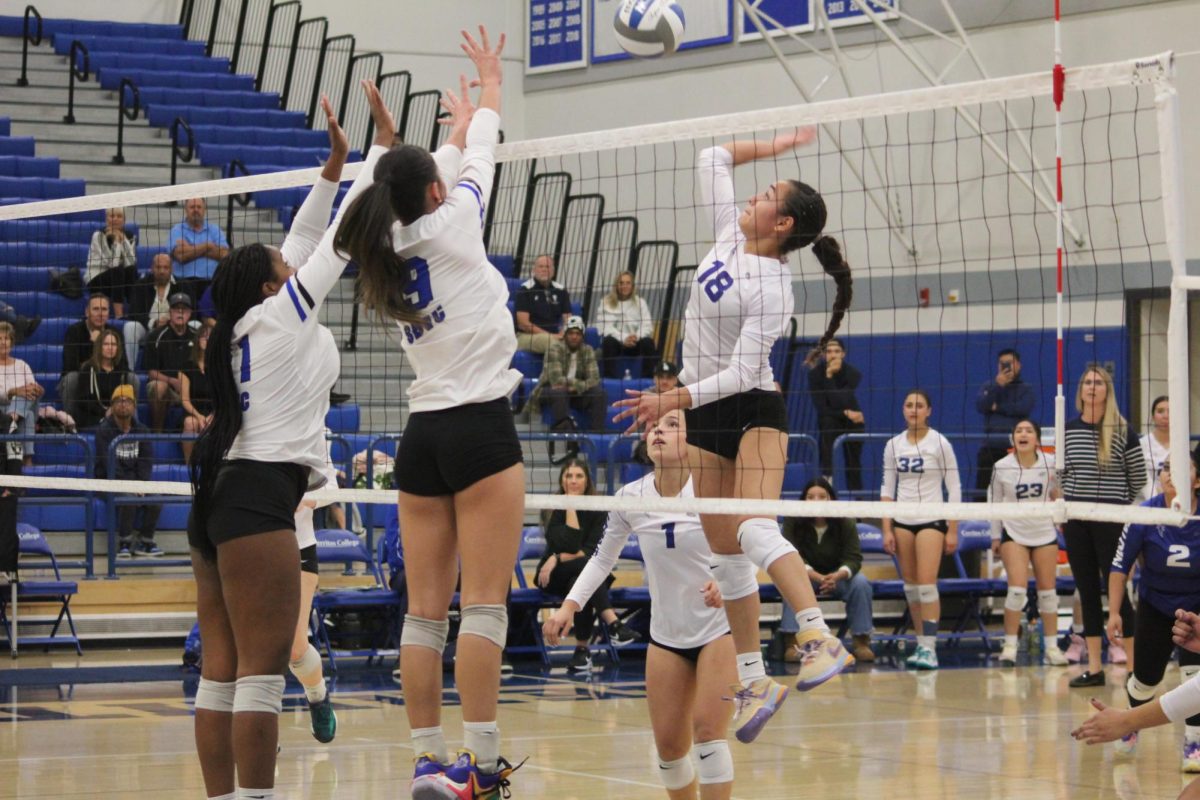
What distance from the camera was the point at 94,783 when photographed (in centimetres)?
669

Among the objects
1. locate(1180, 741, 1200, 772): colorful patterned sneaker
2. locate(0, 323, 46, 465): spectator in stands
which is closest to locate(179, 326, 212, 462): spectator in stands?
locate(0, 323, 46, 465): spectator in stands

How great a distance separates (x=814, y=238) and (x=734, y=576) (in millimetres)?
1206

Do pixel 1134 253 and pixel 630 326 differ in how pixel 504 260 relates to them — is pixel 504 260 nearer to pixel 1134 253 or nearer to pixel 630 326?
pixel 630 326

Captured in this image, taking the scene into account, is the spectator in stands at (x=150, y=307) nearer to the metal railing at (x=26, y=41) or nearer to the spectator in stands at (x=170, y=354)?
the spectator in stands at (x=170, y=354)

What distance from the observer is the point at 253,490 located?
14.9 ft

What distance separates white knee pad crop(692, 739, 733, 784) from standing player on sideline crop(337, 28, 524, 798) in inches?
34.0

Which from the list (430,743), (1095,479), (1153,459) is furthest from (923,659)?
(430,743)

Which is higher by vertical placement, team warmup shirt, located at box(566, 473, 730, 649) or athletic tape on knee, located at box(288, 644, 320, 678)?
team warmup shirt, located at box(566, 473, 730, 649)

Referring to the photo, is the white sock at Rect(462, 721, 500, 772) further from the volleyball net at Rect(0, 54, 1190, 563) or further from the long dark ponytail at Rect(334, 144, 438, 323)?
the volleyball net at Rect(0, 54, 1190, 563)

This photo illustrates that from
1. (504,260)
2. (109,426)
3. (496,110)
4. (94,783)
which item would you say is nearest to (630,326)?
(504,260)

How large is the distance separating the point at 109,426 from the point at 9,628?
5.11 ft

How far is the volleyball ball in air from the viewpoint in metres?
9.93

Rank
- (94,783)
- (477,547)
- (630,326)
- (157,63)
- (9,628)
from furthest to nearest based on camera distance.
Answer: (157,63), (630,326), (9,628), (94,783), (477,547)

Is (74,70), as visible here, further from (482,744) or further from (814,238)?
(482,744)
